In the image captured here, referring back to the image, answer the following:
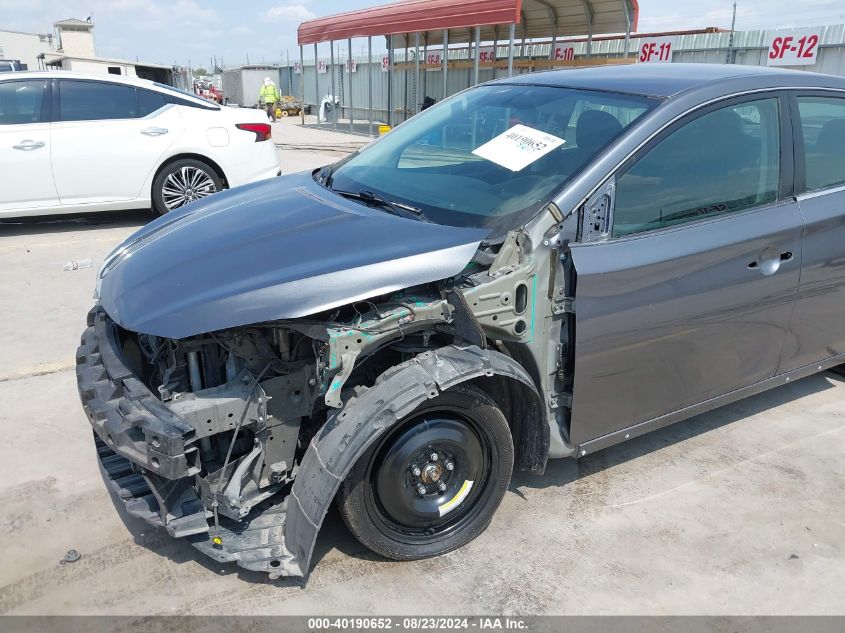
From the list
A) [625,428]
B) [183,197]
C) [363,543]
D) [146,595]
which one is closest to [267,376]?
[363,543]

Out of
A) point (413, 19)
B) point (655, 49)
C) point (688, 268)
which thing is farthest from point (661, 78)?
point (655, 49)

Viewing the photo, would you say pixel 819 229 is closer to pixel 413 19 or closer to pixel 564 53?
pixel 413 19

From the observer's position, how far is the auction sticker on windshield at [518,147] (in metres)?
2.93

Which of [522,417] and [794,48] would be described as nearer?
[522,417]

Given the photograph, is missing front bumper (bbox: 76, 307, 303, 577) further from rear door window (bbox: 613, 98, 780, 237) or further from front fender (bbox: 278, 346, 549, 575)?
rear door window (bbox: 613, 98, 780, 237)

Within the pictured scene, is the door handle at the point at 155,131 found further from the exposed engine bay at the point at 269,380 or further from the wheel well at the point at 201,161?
the exposed engine bay at the point at 269,380

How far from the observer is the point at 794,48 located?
44.6ft

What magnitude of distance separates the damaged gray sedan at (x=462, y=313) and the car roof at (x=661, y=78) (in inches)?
1.1

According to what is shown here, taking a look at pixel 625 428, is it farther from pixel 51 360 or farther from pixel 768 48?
pixel 768 48

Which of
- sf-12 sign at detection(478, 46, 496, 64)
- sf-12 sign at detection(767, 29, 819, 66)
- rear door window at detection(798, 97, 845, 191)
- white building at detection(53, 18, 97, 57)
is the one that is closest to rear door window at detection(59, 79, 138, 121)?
rear door window at detection(798, 97, 845, 191)

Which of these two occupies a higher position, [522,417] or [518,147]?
[518,147]

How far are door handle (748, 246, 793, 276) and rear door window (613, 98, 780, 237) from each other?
0.72 ft

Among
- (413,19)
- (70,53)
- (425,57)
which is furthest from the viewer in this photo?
(70,53)

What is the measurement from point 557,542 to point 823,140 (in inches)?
93.2
